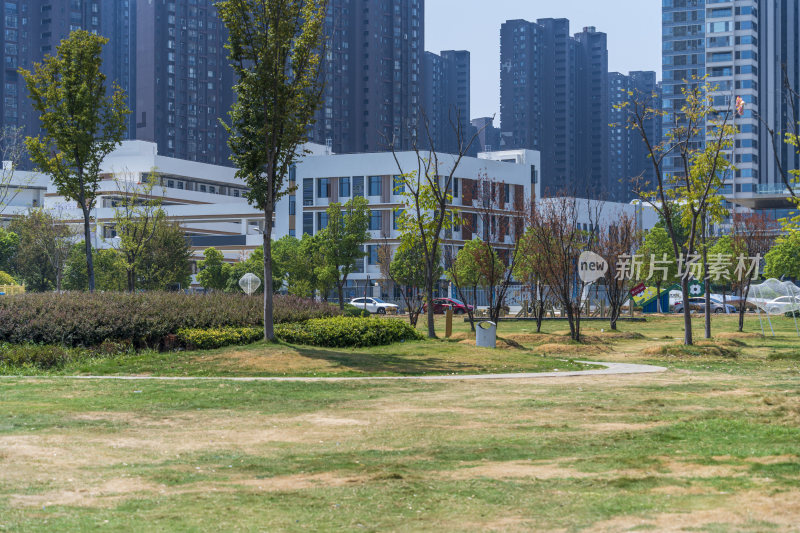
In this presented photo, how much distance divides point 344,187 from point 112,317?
77133 mm

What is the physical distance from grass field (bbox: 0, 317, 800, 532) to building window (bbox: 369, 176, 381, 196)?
80991 millimetres

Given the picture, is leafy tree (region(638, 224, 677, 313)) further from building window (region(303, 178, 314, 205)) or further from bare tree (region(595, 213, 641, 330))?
building window (region(303, 178, 314, 205))

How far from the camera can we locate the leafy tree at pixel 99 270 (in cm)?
6969

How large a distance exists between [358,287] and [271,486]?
91.8 m

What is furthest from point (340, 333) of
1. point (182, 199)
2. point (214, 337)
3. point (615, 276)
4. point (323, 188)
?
point (182, 199)

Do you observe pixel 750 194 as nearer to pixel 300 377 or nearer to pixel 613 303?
pixel 613 303

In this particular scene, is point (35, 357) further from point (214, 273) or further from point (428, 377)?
point (214, 273)

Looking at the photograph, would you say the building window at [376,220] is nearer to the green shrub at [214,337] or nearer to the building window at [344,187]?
the building window at [344,187]

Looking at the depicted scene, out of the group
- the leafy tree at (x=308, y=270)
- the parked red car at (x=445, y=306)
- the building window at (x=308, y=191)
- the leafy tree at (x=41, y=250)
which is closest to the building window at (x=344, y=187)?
the building window at (x=308, y=191)

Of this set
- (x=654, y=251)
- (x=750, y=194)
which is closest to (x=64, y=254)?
(x=654, y=251)

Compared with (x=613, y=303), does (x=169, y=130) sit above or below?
above

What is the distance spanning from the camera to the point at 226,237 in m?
116

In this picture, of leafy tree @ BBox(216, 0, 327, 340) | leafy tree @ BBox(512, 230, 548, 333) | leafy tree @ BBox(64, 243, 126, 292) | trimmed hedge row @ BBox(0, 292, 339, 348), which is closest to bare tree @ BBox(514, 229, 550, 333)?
leafy tree @ BBox(512, 230, 548, 333)

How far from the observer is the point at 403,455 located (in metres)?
11.2
